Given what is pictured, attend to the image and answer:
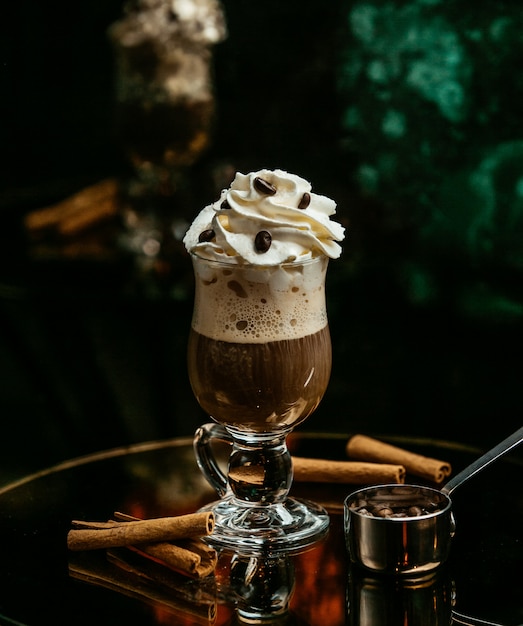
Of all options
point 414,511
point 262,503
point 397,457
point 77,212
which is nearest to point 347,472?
point 397,457

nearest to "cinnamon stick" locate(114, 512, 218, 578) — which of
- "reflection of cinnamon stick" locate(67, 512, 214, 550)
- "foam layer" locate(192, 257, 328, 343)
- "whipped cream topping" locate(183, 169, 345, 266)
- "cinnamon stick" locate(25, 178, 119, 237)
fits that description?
"reflection of cinnamon stick" locate(67, 512, 214, 550)

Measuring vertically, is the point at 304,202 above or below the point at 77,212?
above

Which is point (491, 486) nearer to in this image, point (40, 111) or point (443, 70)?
point (443, 70)

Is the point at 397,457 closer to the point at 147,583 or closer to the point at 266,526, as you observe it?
the point at 266,526

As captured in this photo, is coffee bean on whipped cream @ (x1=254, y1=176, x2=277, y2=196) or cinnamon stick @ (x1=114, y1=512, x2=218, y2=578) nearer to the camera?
cinnamon stick @ (x1=114, y1=512, x2=218, y2=578)

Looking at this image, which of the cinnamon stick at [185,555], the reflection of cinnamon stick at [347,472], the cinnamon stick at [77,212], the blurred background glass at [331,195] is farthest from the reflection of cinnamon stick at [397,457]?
the cinnamon stick at [77,212]

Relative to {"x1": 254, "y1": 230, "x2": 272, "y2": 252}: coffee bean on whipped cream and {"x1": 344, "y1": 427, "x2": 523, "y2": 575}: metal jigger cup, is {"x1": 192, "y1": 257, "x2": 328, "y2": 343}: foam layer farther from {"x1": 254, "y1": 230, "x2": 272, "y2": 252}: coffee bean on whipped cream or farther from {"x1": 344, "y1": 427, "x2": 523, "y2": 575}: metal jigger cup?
{"x1": 344, "y1": 427, "x2": 523, "y2": 575}: metal jigger cup

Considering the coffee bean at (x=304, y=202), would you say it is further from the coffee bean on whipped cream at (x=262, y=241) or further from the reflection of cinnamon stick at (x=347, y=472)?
the reflection of cinnamon stick at (x=347, y=472)
